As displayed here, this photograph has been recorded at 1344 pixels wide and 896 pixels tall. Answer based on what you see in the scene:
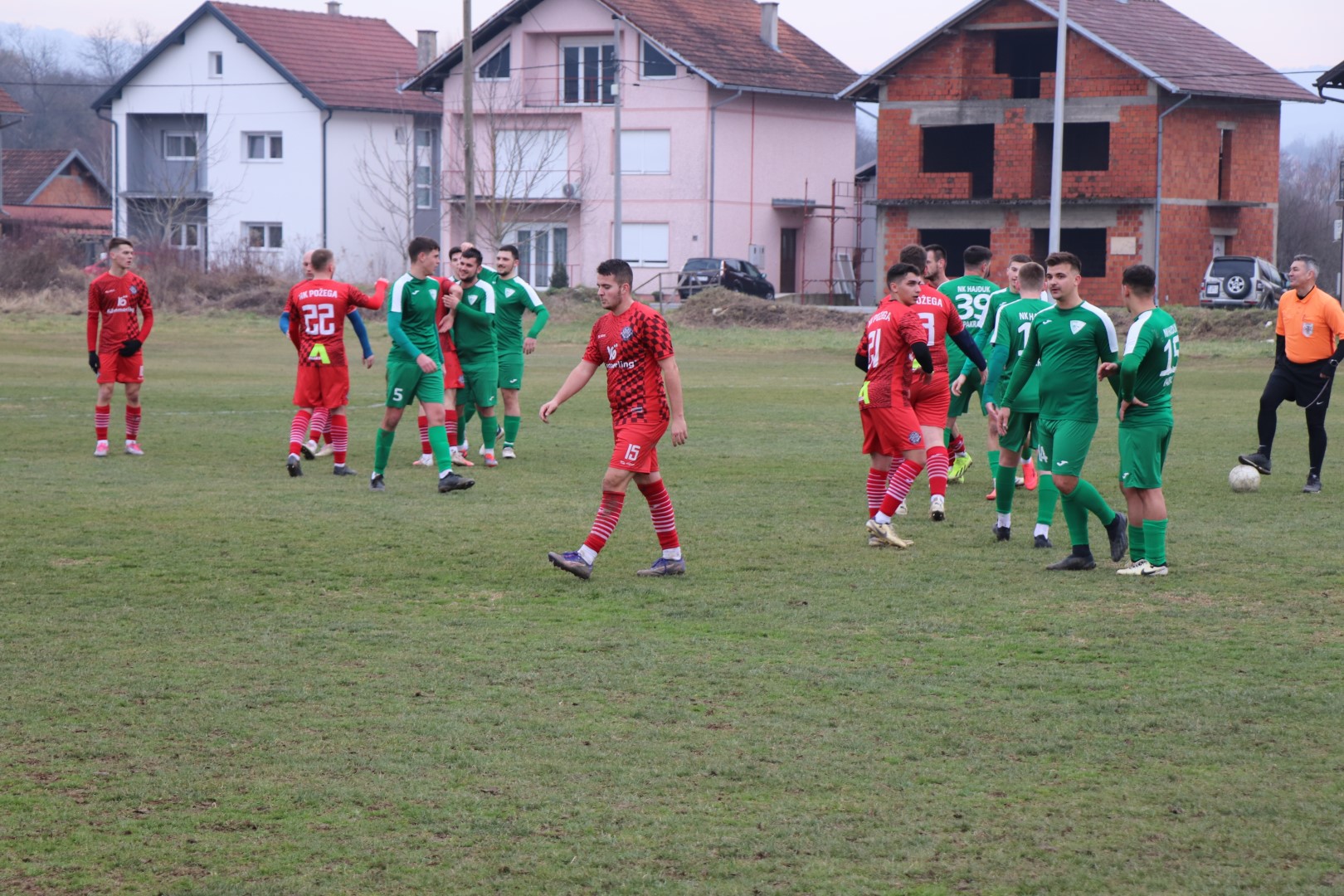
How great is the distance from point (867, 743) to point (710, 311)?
122 ft

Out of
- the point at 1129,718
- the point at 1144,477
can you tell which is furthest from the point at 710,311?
the point at 1129,718

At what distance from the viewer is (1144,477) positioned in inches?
348

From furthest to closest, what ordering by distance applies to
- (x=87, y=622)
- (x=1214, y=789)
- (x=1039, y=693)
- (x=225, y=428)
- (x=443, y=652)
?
(x=225, y=428), (x=87, y=622), (x=443, y=652), (x=1039, y=693), (x=1214, y=789)

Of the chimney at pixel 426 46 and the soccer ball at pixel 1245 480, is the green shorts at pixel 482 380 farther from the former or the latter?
the chimney at pixel 426 46

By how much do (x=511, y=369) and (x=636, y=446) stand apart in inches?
258

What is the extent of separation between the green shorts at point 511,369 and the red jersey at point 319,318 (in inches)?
73.5

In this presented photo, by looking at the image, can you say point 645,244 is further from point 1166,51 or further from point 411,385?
point 411,385

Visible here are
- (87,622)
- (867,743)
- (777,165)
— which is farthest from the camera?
(777,165)

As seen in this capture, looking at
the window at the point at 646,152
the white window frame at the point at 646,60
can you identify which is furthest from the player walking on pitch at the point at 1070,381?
the window at the point at 646,152

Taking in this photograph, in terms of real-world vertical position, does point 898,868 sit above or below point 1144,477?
below

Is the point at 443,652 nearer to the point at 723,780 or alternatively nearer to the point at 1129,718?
the point at 723,780

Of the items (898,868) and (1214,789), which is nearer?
(898,868)

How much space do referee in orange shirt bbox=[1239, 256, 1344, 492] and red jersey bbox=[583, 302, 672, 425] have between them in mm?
6523

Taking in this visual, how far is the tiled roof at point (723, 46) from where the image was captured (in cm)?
5400
